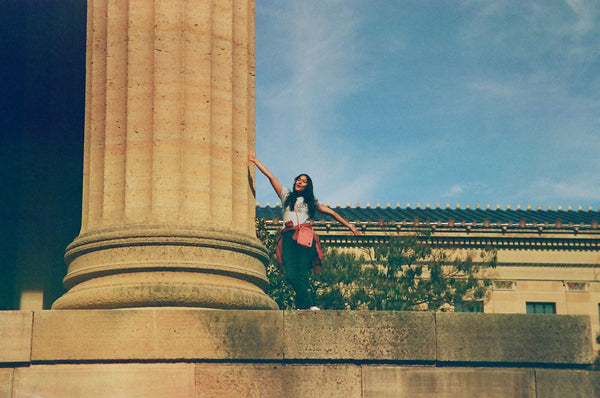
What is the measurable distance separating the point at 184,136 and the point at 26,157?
1038 cm

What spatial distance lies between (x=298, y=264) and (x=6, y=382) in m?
5.14

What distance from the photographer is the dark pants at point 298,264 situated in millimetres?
15836

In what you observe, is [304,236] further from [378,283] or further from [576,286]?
[576,286]

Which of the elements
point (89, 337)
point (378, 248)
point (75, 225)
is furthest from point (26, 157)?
point (378, 248)

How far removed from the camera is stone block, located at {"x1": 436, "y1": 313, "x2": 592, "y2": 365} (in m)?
13.8

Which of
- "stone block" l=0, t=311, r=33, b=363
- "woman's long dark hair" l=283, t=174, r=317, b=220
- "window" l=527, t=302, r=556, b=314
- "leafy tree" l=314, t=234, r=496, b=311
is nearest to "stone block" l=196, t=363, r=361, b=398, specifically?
"stone block" l=0, t=311, r=33, b=363

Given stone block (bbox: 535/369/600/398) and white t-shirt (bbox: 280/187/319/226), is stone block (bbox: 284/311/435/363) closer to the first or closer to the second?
stone block (bbox: 535/369/600/398)

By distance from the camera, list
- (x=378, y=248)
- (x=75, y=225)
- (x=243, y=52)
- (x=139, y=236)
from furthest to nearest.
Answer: (x=378, y=248) < (x=75, y=225) < (x=243, y=52) < (x=139, y=236)

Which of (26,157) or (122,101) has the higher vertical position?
(26,157)

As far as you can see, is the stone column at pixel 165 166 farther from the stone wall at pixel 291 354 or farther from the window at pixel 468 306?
the window at pixel 468 306

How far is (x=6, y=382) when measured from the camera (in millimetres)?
12867

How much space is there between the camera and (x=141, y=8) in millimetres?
15039

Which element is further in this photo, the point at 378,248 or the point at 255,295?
the point at 378,248

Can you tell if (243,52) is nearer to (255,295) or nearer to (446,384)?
(255,295)
